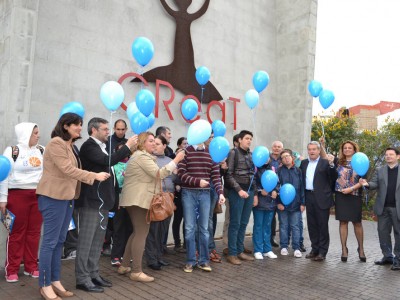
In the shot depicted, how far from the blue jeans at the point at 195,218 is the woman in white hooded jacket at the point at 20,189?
6.10 feet

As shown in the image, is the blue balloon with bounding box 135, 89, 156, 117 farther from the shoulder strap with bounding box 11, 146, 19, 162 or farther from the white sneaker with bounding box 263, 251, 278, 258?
the white sneaker with bounding box 263, 251, 278, 258

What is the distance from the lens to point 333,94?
664cm

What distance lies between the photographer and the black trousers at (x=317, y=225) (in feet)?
19.9

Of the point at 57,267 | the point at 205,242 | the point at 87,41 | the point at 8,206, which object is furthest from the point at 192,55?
the point at 57,267

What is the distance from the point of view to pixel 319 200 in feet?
19.9

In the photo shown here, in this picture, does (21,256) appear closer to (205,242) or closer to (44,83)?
(205,242)

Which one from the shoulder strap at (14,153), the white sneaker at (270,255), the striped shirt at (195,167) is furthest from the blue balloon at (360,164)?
the shoulder strap at (14,153)

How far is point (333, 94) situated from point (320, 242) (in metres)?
2.57

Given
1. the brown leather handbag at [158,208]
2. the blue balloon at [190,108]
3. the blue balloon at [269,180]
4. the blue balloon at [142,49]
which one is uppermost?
the blue balloon at [142,49]

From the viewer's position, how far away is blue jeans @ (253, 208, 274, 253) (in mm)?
6004

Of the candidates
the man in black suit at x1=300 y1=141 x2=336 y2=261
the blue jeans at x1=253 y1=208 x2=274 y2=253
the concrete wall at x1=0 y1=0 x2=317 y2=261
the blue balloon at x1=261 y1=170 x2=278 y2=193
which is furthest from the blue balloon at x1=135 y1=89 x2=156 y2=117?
the man in black suit at x1=300 y1=141 x2=336 y2=261

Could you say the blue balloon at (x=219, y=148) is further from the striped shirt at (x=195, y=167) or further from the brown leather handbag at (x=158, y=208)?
the brown leather handbag at (x=158, y=208)

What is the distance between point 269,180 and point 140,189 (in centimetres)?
219

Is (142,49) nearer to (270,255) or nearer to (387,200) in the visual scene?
(270,255)
